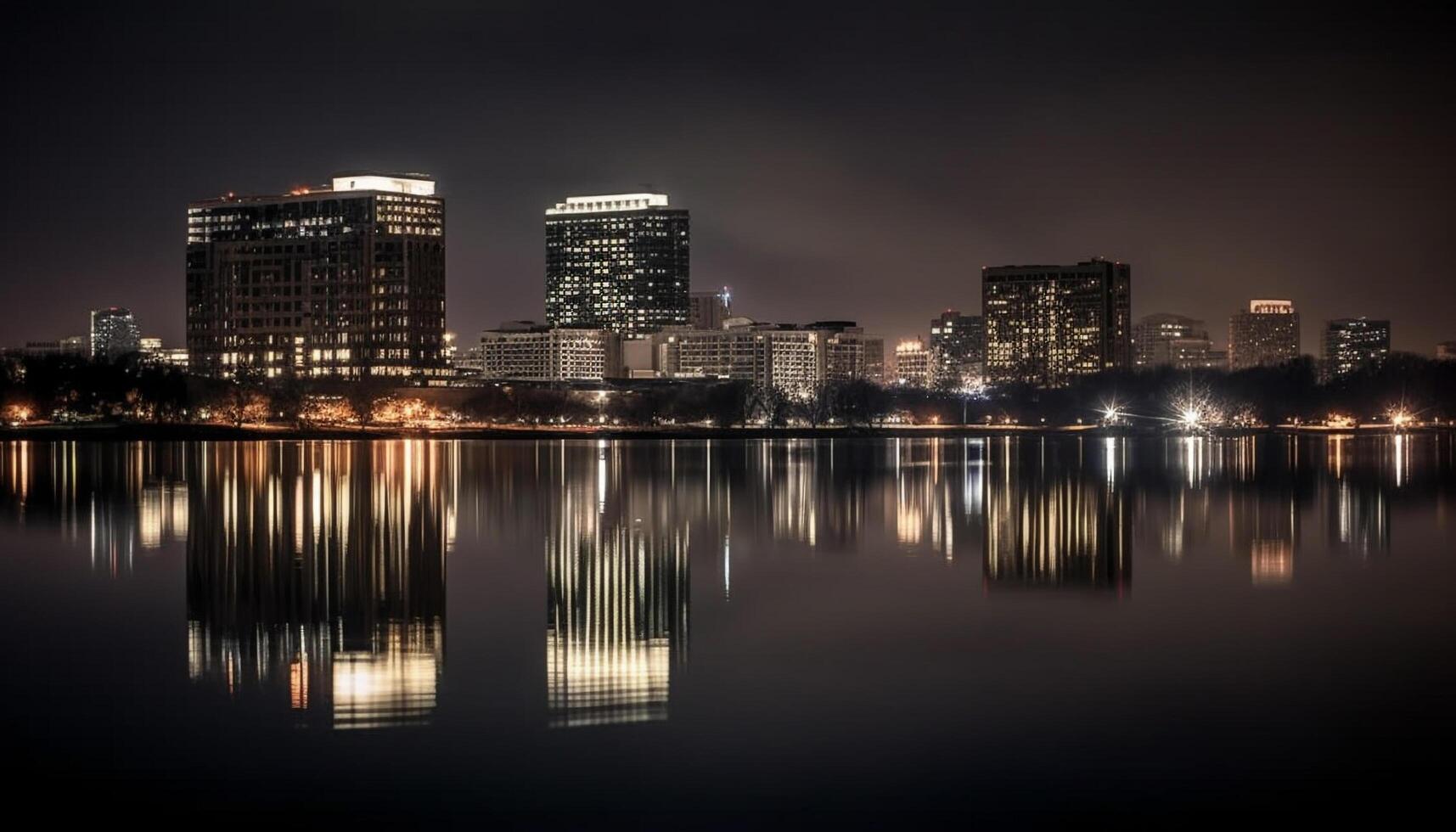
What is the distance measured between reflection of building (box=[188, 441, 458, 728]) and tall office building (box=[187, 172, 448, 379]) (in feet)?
477

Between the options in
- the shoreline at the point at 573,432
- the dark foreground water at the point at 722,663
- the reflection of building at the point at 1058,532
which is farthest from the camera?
the shoreline at the point at 573,432

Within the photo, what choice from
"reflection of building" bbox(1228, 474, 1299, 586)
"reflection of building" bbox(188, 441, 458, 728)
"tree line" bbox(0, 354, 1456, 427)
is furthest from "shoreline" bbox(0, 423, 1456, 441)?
"reflection of building" bbox(1228, 474, 1299, 586)

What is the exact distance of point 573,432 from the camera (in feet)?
486

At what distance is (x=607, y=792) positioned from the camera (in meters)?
13.8

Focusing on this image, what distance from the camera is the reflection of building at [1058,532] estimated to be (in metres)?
28.8

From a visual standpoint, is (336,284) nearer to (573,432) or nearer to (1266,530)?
(573,432)

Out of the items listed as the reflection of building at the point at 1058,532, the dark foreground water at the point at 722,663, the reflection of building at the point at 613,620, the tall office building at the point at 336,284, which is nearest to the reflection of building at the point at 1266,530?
the dark foreground water at the point at 722,663

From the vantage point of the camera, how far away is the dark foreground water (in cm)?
1411

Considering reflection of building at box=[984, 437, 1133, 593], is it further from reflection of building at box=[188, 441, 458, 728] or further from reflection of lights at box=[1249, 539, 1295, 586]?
reflection of building at box=[188, 441, 458, 728]

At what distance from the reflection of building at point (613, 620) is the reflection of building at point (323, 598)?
5.35ft

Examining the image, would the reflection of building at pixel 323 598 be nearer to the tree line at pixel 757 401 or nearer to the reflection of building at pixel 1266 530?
the reflection of building at pixel 1266 530

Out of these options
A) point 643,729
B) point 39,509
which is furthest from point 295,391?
point 643,729

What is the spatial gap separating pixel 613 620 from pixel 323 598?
16.8 ft

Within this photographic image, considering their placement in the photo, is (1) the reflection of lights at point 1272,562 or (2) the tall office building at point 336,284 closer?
(1) the reflection of lights at point 1272,562
